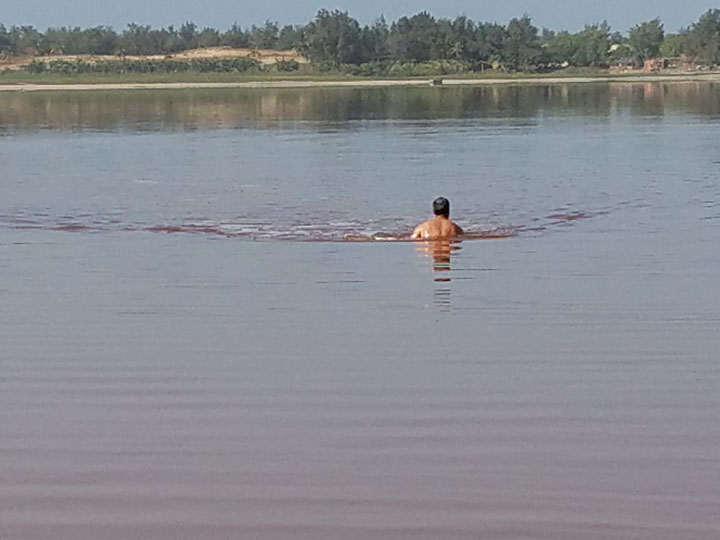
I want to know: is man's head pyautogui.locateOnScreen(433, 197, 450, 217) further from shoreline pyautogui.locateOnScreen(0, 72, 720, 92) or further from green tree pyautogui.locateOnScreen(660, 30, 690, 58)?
green tree pyautogui.locateOnScreen(660, 30, 690, 58)

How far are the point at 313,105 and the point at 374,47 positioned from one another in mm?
68142

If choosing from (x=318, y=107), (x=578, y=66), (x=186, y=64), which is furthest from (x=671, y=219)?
(x=578, y=66)

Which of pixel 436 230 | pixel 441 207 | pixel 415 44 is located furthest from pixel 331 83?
pixel 436 230

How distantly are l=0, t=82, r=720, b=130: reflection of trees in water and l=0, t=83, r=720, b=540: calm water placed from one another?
29.1 meters

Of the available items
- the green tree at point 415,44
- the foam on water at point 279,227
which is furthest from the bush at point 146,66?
the foam on water at point 279,227

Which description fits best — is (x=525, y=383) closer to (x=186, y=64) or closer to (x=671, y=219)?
(x=671, y=219)

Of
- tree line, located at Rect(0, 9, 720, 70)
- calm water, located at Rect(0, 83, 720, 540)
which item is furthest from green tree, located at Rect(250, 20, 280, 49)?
calm water, located at Rect(0, 83, 720, 540)

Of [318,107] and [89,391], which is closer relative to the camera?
[89,391]

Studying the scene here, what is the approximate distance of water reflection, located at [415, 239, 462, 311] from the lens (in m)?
11.8

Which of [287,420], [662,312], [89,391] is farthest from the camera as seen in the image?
[662,312]

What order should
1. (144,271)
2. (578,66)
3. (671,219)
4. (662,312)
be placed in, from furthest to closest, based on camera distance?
(578,66) < (671,219) < (144,271) < (662,312)

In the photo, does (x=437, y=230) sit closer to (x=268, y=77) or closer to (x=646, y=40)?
(x=268, y=77)

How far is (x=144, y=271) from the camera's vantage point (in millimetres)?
13789

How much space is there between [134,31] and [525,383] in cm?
14566
